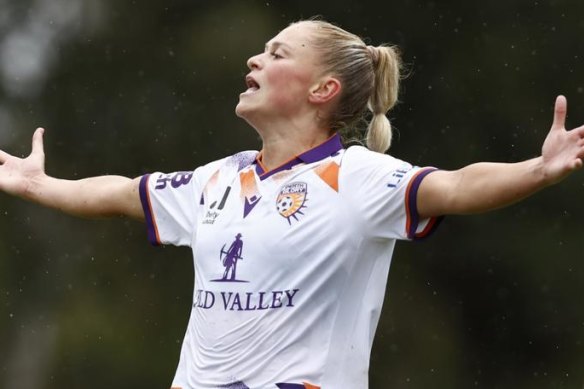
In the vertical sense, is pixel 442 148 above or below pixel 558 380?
above

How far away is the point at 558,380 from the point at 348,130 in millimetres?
9344

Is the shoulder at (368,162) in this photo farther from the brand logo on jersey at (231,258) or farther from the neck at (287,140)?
the brand logo on jersey at (231,258)

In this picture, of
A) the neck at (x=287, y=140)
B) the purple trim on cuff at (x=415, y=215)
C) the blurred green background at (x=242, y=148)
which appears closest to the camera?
the purple trim on cuff at (x=415, y=215)

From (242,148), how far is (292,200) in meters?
9.63

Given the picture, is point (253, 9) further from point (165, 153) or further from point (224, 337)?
point (224, 337)

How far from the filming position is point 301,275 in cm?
488

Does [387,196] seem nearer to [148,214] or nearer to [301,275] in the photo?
[301,275]

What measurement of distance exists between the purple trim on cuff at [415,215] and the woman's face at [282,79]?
756 millimetres

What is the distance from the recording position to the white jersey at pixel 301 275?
4.84 meters

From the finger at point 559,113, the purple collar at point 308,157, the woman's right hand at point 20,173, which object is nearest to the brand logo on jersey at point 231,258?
the purple collar at point 308,157

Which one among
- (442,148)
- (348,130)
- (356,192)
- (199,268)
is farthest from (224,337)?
(442,148)

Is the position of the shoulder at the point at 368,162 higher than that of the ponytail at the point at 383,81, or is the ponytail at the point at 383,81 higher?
the ponytail at the point at 383,81

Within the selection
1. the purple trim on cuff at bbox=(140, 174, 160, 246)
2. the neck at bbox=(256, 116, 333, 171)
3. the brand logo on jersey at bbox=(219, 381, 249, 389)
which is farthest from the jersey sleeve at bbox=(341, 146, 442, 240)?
the purple trim on cuff at bbox=(140, 174, 160, 246)

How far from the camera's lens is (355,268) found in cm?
495
